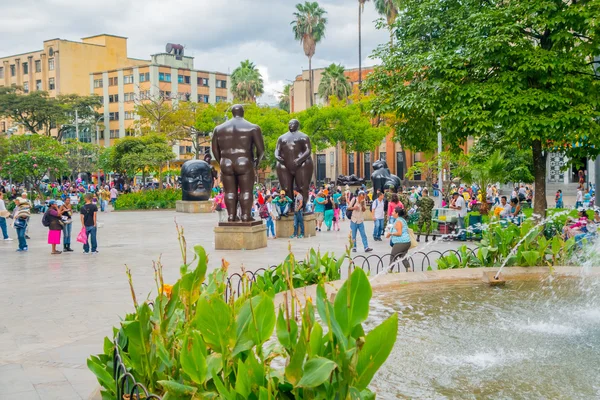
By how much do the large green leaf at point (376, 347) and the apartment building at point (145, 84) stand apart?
7476 centimetres

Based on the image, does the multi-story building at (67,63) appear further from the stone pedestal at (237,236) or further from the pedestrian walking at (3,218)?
the stone pedestal at (237,236)

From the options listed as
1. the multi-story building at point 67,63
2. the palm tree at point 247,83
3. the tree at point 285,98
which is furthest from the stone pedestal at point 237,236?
the multi-story building at point 67,63

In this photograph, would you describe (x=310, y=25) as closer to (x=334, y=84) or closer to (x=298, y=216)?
(x=334, y=84)

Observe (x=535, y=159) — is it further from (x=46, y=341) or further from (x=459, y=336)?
(x=46, y=341)

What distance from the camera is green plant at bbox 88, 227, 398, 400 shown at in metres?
2.96

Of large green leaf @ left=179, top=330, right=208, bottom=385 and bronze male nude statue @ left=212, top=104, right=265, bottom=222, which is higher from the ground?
bronze male nude statue @ left=212, top=104, right=265, bottom=222

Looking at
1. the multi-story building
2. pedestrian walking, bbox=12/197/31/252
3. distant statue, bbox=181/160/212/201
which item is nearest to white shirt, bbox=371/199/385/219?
pedestrian walking, bbox=12/197/31/252

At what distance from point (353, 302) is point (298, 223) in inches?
581

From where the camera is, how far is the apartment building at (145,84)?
251 feet

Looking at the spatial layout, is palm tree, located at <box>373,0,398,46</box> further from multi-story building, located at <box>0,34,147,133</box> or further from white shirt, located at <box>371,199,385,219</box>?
multi-story building, located at <box>0,34,147,133</box>

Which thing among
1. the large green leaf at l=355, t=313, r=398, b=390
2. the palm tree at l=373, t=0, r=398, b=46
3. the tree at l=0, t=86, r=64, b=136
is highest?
the palm tree at l=373, t=0, r=398, b=46

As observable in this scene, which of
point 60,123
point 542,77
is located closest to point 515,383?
point 542,77

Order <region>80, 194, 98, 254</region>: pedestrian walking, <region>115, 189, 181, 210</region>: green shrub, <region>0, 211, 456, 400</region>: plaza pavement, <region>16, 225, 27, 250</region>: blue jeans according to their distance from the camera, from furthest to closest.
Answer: <region>115, 189, 181, 210</region>: green shrub → <region>16, 225, 27, 250</region>: blue jeans → <region>80, 194, 98, 254</region>: pedestrian walking → <region>0, 211, 456, 400</region>: plaza pavement

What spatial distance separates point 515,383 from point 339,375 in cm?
274
